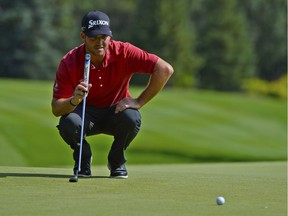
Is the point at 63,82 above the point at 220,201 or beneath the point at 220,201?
Answer: above

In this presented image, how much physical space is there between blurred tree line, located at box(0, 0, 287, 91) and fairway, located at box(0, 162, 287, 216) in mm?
47499

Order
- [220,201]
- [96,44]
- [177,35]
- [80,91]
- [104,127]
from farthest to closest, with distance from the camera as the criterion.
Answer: [177,35], [104,127], [96,44], [80,91], [220,201]

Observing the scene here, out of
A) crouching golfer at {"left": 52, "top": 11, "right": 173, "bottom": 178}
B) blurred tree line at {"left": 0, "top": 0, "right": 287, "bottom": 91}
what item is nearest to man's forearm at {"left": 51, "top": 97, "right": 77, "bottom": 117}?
crouching golfer at {"left": 52, "top": 11, "right": 173, "bottom": 178}

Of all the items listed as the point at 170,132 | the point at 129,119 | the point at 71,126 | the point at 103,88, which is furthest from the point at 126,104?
the point at 170,132

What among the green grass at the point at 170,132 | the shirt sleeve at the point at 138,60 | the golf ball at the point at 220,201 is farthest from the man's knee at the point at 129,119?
the green grass at the point at 170,132

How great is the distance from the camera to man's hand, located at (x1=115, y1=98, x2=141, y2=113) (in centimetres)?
768

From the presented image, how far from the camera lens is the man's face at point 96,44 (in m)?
7.47

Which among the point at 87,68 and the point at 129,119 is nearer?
the point at 87,68

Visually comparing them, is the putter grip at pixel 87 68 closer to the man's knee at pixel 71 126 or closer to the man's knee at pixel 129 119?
the man's knee at pixel 71 126

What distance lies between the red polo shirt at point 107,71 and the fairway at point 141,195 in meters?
0.73

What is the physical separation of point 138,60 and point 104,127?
2.35 feet

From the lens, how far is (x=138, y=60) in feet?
25.3

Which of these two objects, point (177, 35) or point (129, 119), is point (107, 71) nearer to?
point (129, 119)

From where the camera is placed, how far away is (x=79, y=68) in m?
7.57
